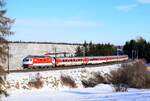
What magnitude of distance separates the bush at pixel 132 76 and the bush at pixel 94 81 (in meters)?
1.93

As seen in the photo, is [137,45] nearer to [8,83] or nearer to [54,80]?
[54,80]

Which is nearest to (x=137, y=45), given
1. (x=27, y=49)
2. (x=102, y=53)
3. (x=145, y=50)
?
(x=145, y=50)

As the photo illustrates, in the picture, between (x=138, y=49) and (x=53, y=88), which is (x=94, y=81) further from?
(x=138, y=49)

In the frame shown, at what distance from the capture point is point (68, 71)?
71.6 m

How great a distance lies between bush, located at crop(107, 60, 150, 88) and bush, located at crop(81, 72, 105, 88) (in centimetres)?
193

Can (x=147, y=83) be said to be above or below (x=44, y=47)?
below

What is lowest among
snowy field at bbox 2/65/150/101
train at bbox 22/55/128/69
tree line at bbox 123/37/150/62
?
snowy field at bbox 2/65/150/101

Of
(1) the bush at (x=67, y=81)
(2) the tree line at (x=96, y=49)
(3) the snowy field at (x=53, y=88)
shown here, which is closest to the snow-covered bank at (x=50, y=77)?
(3) the snowy field at (x=53, y=88)

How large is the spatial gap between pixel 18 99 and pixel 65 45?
347 ft

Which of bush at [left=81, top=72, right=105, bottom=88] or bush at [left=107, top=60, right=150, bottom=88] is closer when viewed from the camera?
Answer: bush at [left=81, top=72, right=105, bottom=88]

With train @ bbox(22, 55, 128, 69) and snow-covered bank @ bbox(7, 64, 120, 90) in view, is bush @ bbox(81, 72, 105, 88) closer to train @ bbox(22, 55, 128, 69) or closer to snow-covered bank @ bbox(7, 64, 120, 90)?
snow-covered bank @ bbox(7, 64, 120, 90)

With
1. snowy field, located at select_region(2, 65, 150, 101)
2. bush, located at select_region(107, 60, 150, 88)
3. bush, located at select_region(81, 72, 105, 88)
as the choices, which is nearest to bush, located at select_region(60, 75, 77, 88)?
snowy field, located at select_region(2, 65, 150, 101)

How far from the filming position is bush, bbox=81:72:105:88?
71375 millimetres

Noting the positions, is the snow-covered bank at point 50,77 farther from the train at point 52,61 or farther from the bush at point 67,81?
the train at point 52,61
